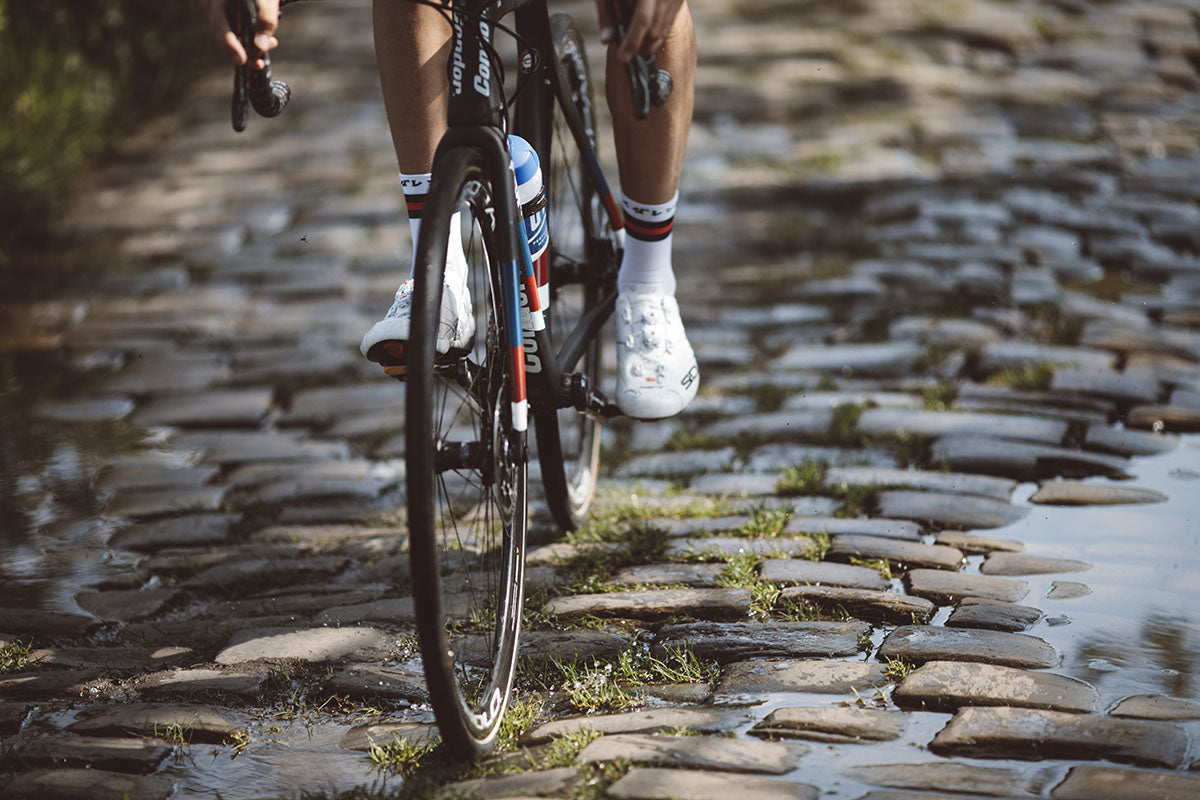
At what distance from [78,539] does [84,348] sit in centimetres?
145

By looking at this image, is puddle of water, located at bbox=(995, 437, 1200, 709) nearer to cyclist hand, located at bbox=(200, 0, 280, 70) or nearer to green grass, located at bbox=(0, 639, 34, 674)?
cyclist hand, located at bbox=(200, 0, 280, 70)

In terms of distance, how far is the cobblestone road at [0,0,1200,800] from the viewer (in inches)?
79.9

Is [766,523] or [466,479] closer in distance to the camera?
[466,479]

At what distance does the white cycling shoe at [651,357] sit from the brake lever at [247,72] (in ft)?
3.25

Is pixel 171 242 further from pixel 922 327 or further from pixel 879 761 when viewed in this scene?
pixel 879 761

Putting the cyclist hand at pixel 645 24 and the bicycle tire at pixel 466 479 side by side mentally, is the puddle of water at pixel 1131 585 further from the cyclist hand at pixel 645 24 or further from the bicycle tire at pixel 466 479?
the cyclist hand at pixel 645 24

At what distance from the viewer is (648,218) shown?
2.82 m

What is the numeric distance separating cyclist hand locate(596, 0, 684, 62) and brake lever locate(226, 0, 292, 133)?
51cm

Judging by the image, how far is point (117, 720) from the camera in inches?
86.0

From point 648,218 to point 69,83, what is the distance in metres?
4.25

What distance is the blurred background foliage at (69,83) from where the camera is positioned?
5.38 metres

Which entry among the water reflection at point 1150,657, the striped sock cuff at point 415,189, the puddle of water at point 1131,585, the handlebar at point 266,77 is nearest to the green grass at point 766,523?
the puddle of water at point 1131,585

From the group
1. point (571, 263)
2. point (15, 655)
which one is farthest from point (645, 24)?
point (15, 655)

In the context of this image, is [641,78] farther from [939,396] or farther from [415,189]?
[939,396]
